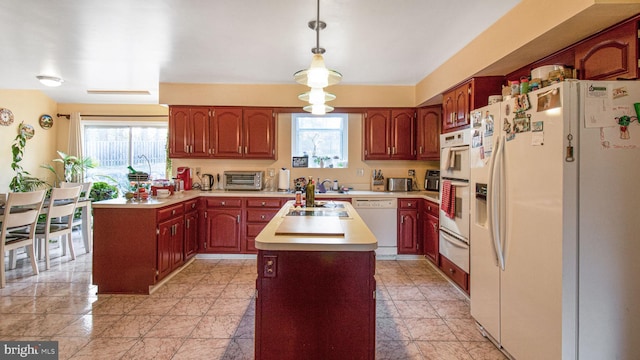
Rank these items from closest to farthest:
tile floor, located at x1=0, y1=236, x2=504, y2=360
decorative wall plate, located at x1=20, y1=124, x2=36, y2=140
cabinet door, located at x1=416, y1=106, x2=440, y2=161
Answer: tile floor, located at x1=0, y1=236, x2=504, y2=360 < cabinet door, located at x1=416, y1=106, x2=440, y2=161 < decorative wall plate, located at x1=20, y1=124, x2=36, y2=140

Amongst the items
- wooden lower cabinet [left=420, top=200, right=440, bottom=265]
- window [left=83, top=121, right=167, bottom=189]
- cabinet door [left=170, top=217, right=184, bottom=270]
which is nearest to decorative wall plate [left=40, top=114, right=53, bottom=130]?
window [left=83, top=121, right=167, bottom=189]

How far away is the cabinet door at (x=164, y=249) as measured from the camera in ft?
9.87

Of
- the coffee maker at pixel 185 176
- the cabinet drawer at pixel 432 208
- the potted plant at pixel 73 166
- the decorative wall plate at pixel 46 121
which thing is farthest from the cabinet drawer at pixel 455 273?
the decorative wall plate at pixel 46 121

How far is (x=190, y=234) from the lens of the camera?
12.5 ft

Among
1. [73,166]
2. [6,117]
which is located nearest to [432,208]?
[73,166]

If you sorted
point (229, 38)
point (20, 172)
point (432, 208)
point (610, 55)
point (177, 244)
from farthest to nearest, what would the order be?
point (20, 172), point (432, 208), point (177, 244), point (229, 38), point (610, 55)

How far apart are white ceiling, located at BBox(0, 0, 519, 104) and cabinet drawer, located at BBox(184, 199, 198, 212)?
1.67 metres

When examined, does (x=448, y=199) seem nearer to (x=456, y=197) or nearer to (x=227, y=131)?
(x=456, y=197)

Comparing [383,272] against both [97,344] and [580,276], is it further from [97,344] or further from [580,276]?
[97,344]

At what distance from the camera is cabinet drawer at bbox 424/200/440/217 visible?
141 inches

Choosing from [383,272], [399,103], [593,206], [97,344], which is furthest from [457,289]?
[97,344]

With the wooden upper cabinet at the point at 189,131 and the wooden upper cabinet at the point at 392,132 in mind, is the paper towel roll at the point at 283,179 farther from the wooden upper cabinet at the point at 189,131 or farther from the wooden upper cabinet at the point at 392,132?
the wooden upper cabinet at the point at 392,132

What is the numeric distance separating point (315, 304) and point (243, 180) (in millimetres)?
3062

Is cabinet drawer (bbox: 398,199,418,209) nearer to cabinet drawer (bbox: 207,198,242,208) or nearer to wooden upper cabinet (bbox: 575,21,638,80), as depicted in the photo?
cabinet drawer (bbox: 207,198,242,208)
